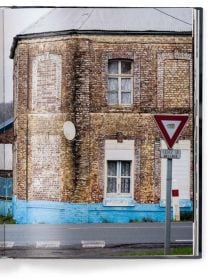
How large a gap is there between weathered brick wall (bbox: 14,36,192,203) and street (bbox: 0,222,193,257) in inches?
9.8

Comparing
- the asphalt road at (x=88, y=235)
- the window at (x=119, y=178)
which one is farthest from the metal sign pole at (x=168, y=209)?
the window at (x=119, y=178)

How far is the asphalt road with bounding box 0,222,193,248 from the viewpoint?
25109 mm

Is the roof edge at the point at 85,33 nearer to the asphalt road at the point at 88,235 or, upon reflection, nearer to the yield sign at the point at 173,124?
the yield sign at the point at 173,124

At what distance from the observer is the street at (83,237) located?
25.1 m

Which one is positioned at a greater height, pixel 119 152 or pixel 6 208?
pixel 119 152

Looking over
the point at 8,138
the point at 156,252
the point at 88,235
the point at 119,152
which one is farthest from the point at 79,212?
the point at 8,138

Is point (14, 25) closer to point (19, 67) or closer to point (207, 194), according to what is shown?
point (19, 67)

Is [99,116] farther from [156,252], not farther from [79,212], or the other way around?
[156,252]

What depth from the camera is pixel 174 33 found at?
2520 cm

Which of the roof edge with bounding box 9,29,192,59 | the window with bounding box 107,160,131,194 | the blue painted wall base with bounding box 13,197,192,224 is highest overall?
the roof edge with bounding box 9,29,192,59

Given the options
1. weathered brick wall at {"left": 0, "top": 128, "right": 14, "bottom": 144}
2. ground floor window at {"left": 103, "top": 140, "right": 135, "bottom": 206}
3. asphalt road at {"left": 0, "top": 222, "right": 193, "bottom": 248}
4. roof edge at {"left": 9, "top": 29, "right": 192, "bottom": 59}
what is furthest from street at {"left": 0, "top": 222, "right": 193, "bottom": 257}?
roof edge at {"left": 9, "top": 29, "right": 192, "bottom": 59}

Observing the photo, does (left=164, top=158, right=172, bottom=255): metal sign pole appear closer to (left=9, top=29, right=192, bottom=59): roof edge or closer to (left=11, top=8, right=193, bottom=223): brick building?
(left=11, top=8, right=193, bottom=223): brick building

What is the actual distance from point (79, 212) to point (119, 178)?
44cm

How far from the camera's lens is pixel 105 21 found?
2514cm
